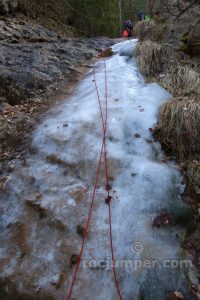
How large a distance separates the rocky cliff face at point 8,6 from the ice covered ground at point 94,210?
6.40 metres

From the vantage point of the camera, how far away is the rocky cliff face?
10.1 meters

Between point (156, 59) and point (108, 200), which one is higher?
point (156, 59)

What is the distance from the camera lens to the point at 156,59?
7.18m

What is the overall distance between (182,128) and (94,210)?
189 centimetres

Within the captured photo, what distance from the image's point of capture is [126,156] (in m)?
4.59

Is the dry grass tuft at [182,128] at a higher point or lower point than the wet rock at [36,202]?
higher

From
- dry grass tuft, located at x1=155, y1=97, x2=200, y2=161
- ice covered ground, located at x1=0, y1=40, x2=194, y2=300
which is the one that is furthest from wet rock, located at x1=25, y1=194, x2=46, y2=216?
dry grass tuft, located at x1=155, y1=97, x2=200, y2=161

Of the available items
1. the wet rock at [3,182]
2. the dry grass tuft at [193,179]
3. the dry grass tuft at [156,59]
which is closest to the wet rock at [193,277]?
the dry grass tuft at [193,179]

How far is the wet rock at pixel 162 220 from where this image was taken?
3643 millimetres

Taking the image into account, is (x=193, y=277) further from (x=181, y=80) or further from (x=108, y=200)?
(x=181, y=80)

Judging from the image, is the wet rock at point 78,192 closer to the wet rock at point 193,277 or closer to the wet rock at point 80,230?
the wet rock at point 80,230

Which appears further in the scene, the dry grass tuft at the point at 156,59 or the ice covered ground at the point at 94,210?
the dry grass tuft at the point at 156,59

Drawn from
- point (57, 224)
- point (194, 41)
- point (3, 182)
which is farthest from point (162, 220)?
point (194, 41)

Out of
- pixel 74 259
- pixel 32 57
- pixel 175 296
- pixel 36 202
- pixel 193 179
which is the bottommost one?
pixel 175 296
